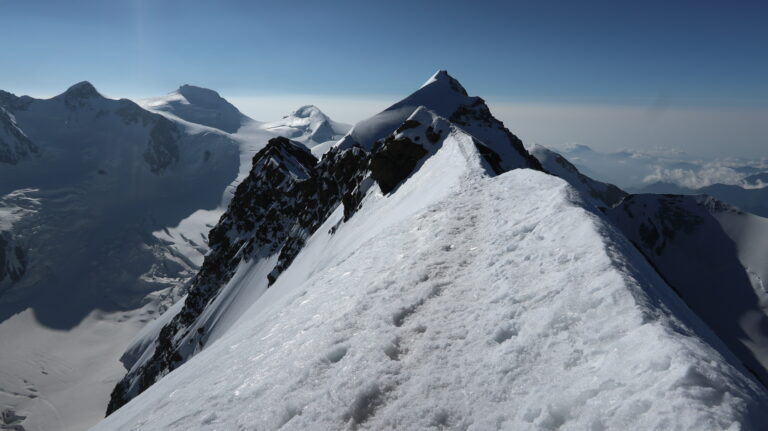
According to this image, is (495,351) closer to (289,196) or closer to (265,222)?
(289,196)

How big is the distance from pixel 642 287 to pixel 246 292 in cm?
6340

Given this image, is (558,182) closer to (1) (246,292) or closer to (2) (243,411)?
(2) (243,411)

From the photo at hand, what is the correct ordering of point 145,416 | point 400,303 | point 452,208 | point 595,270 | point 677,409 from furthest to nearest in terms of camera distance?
point 452,208
point 145,416
point 400,303
point 595,270
point 677,409

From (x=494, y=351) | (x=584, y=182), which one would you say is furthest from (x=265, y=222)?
(x=584, y=182)

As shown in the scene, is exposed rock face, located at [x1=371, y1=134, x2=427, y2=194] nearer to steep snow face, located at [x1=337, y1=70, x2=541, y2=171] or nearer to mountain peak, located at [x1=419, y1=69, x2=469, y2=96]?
steep snow face, located at [x1=337, y1=70, x2=541, y2=171]

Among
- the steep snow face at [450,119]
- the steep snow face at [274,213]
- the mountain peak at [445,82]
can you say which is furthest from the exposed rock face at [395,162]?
the mountain peak at [445,82]

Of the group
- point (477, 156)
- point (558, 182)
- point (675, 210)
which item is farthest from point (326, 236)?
point (675, 210)

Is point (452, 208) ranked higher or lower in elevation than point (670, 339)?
higher

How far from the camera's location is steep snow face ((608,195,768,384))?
103 m

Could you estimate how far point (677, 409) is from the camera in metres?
4.34

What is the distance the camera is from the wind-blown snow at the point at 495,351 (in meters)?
4.88

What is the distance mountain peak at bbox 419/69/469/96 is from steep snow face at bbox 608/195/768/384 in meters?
76.6

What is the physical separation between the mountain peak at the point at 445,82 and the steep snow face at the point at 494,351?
90.1 m

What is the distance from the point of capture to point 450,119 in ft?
258
